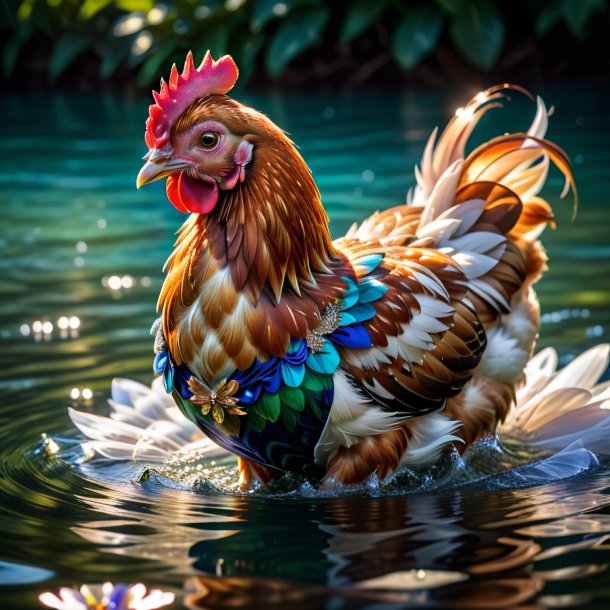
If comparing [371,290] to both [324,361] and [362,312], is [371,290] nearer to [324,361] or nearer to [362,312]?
[362,312]

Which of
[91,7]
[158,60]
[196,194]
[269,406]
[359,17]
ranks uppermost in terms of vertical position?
[91,7]

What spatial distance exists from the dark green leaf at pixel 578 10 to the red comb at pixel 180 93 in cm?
1075

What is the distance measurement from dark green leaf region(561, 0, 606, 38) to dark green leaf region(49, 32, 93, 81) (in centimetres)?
643

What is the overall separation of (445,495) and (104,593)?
132 cm

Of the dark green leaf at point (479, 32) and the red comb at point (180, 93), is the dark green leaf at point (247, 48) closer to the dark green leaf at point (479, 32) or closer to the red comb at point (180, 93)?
the dark green leaf at point (479, 32)

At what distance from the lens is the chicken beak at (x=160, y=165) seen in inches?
138

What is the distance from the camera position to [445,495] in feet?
12.9

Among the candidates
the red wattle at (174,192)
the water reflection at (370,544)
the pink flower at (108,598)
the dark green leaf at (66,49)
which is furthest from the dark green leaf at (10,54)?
the pink flower at (108,598)

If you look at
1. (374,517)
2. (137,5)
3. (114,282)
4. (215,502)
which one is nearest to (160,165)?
(215,502)

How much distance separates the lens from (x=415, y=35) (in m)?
14.2

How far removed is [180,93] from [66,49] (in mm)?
12895

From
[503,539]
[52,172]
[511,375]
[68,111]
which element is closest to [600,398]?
[511,375]

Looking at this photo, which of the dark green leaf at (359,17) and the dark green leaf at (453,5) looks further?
the dark green leaf at (359,17)

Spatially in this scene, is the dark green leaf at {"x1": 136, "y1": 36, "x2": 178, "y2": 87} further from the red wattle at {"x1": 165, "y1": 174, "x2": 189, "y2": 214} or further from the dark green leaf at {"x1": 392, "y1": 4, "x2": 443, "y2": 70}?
the red wattle at {"x1": 165, "y1": 174, "x2": 189, "y2": 214}
